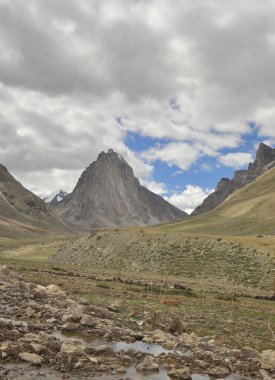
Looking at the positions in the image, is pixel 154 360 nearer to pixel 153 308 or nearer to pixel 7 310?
pixel 7 310

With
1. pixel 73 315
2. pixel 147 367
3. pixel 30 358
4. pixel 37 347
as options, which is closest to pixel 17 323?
pixel 73 315

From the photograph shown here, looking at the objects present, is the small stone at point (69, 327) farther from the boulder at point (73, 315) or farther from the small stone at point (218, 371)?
the small stone at point (218, 371)

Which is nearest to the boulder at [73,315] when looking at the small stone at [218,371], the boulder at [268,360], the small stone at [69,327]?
the small stone at [69,327]

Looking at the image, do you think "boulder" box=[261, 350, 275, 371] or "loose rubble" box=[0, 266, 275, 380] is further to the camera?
"boulder" box=[261, 350, 275, 371]

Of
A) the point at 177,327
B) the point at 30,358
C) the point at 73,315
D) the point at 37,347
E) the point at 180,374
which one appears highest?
the point at 73,315

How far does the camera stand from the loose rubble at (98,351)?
664 inches

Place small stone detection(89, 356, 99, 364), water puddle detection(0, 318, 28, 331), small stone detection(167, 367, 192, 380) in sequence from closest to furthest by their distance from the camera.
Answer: small stone detection(167, 367, 192, 380) → small stone detection(89, 356, 99, 364) → water puddle detection(0, 318, 28, 331)

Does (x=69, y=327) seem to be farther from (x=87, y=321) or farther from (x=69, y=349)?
(x=69, y=349)

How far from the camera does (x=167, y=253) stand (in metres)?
95.1

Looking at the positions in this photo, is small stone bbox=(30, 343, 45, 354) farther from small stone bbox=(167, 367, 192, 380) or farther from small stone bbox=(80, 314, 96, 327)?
small stone bbox=(80, 314, 96, 327)

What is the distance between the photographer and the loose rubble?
16.9 m

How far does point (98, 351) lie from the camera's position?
19.3 metres

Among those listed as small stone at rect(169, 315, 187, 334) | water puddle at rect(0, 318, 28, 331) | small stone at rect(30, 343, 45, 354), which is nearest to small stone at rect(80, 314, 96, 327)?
water puddle at rect(0, 318, 28, 331)

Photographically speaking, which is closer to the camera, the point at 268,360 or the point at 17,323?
the point at 268,360
